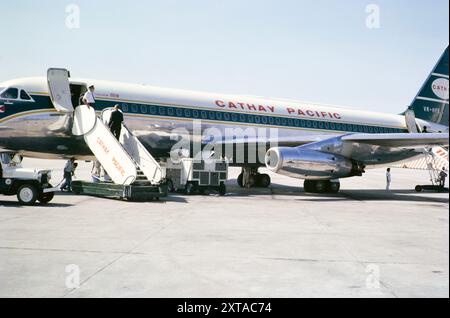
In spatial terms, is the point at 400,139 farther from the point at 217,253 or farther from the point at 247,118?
the point at 217,253

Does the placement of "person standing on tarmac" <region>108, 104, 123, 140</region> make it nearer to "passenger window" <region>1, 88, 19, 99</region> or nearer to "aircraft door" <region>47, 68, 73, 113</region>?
"aircraft door" <region>47, 68, 73, 113</region>

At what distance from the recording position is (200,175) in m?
19.0

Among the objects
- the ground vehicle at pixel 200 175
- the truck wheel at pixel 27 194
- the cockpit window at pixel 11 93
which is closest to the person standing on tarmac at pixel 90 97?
the cockpit window at pixel 11 93

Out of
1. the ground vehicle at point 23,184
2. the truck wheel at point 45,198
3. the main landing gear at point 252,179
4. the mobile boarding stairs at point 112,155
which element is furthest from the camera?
the main landing gear at point 252,179

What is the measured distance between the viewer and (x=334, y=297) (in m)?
5.43

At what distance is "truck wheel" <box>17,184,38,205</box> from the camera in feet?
45.6

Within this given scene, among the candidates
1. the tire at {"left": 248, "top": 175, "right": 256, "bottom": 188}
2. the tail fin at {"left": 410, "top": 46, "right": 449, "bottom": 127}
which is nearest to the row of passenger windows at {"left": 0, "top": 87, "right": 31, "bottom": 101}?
the tire at {"left": 248, "top": 175, "right": 256, "bottom": 188}

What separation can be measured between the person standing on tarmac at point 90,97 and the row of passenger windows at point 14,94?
2010 millimetres

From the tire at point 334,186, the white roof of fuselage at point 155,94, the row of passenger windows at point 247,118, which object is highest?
the white roof of fuselage at point 155,94

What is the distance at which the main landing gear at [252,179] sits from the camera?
2581 cm

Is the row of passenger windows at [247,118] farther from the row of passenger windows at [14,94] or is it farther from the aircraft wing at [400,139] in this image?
the aircraft wing at [400,139]

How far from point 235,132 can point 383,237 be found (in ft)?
42.5

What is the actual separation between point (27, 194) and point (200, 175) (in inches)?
277

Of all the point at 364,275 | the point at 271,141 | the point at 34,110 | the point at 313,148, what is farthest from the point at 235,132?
the point at 364,275
